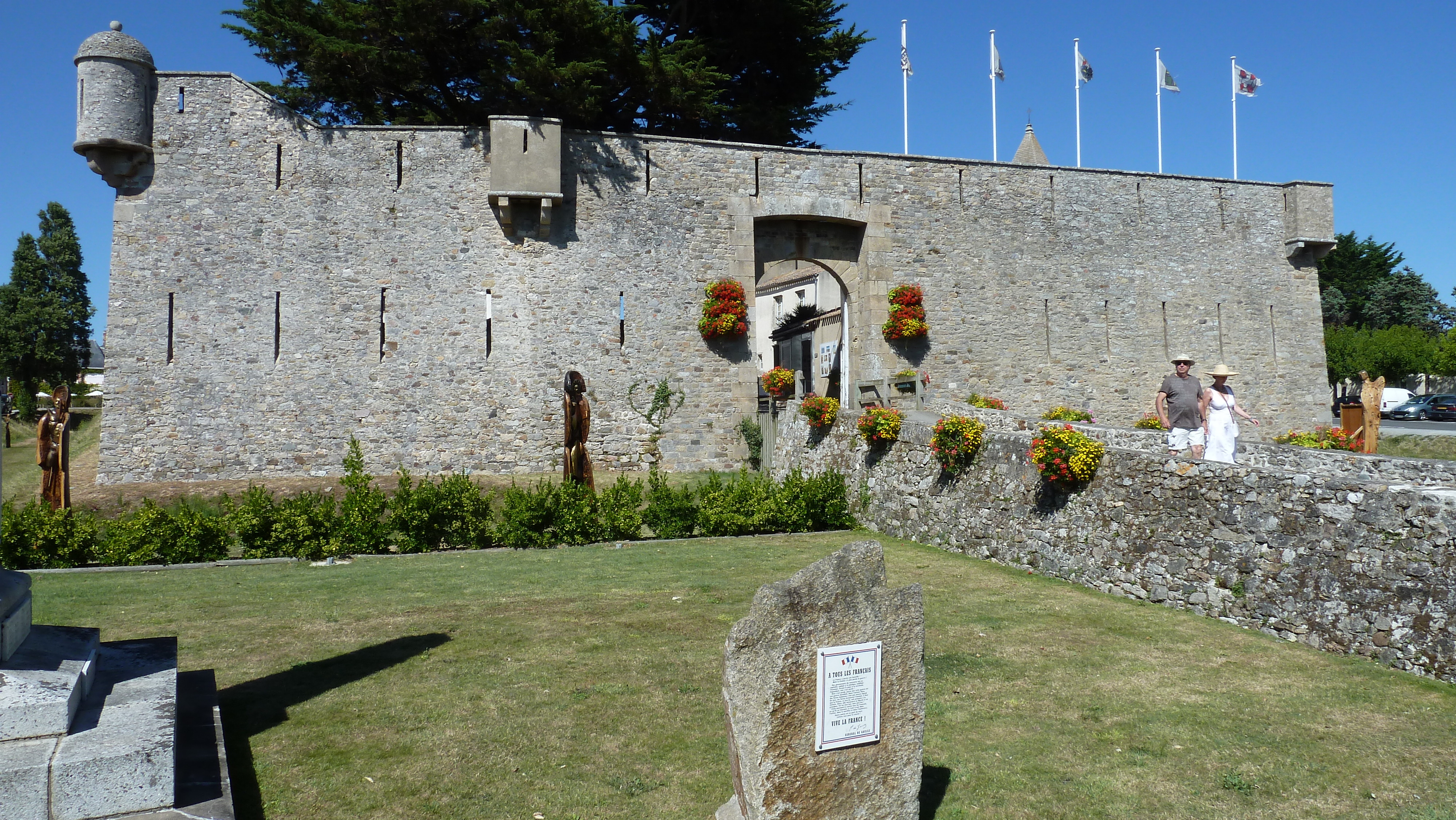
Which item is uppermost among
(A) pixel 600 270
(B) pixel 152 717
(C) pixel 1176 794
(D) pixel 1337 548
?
(A) pixel 600 270

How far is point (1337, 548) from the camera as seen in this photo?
5.98 meters

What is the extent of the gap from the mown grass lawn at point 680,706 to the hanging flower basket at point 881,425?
4.20 m

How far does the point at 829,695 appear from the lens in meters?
3.47

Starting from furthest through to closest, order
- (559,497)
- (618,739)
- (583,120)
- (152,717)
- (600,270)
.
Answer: (583,120) → (600,270) → (559,497) → (618,739) → (152,717)

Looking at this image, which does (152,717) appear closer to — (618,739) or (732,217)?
(618,739)

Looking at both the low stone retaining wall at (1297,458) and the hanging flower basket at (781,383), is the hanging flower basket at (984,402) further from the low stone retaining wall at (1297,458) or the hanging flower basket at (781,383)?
the hanging flower basket at (781,383)

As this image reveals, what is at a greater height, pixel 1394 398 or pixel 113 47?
pixel 113 47

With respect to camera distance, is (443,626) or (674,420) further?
(674,420)

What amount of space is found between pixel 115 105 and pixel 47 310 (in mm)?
32124

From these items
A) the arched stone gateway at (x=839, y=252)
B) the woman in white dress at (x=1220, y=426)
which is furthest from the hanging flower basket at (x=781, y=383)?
the woman in white dress at (x=1220, y=426)

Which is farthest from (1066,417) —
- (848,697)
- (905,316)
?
(848,697)

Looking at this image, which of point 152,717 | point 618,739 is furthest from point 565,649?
point 152,717

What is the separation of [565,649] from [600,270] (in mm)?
13040

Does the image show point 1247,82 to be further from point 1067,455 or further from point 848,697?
point 848,697
